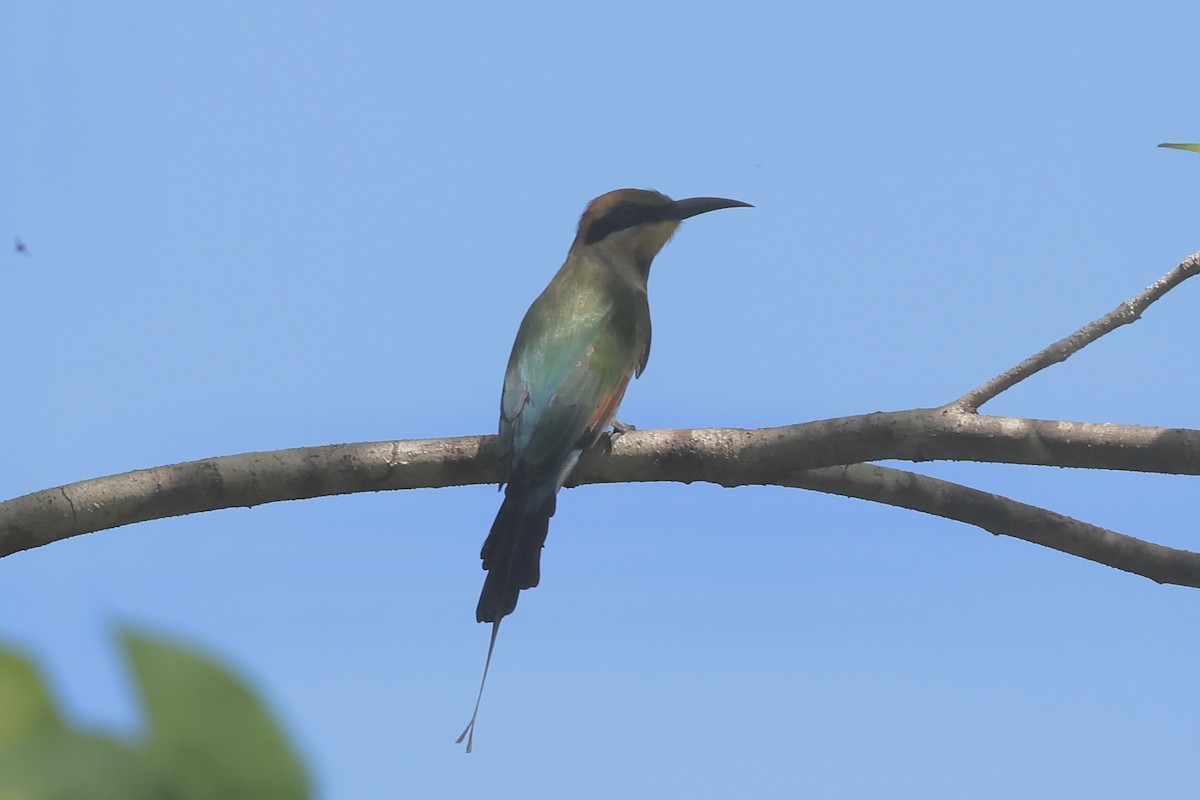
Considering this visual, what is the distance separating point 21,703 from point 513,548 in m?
2.44

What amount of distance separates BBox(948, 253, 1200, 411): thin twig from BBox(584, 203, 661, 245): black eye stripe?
1760mm

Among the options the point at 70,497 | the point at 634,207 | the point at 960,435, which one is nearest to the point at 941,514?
the point at 960,435

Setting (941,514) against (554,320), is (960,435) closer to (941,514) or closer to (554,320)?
(941,514)

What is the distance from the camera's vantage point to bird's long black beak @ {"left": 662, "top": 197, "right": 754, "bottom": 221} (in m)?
4.07

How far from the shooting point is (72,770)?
259 millimetres

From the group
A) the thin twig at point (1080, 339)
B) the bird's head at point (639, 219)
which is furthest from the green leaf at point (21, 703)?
the bird's head at point (639, 219)

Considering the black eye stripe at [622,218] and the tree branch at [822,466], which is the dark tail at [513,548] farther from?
the black eye stripe at [622,218]

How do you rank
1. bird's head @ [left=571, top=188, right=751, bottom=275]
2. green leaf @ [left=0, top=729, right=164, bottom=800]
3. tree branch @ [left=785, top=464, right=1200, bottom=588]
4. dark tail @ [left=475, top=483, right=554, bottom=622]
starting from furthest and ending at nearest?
1. bird's head @ [left=571, top=188, right=751, bottom=275]
2. dark tail @ [left=475, top=483, right=554, bottom=622]
3. tree branch @ [left=785, top=464, right=1200, bottom=588]
4. green leaf @ [left=0, top=729, right=164, bottom=800]

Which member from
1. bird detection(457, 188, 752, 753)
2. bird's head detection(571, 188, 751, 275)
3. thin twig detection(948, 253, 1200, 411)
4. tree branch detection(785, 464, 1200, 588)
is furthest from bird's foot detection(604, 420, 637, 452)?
bird's head detection(571, 188, 751, 275)

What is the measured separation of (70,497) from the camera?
2.25 m

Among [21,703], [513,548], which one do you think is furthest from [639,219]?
[21,703]

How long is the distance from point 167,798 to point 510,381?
9.06 ft

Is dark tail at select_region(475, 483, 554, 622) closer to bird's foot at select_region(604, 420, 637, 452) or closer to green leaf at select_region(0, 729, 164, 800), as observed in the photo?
bird's foot at select_region(604, 420, 637, 452)

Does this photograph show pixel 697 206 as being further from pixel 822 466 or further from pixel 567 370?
pixel 822 466
